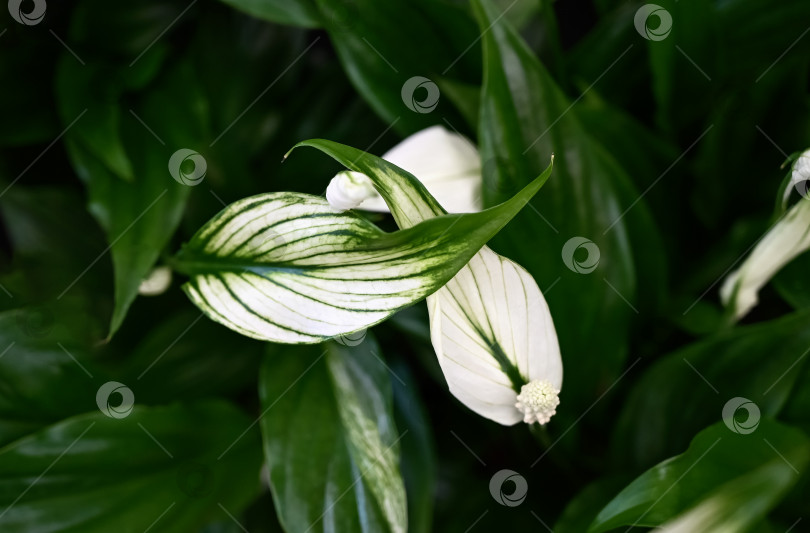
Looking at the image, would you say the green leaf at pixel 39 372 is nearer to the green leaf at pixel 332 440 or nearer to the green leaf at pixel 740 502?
the green leaf at pixel 332 440

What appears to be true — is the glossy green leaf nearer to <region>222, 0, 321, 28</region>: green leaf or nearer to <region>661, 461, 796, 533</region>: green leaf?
<region>661, 461, 796, 533</region>: green leaf

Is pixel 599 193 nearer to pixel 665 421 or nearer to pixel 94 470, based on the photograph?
pixel 665 421

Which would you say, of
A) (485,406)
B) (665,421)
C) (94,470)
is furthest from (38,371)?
(665,421)

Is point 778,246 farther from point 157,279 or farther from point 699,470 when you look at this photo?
point 157,279

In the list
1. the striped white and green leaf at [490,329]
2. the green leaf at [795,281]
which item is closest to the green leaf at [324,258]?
the striped white and green leaf at [490,329]

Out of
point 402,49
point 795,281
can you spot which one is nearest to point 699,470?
point 795,281

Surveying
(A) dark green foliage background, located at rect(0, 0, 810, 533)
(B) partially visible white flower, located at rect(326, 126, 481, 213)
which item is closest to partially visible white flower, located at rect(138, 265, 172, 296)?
(A) dark green foliage background, located at rect(0, 0, 810, 533)
